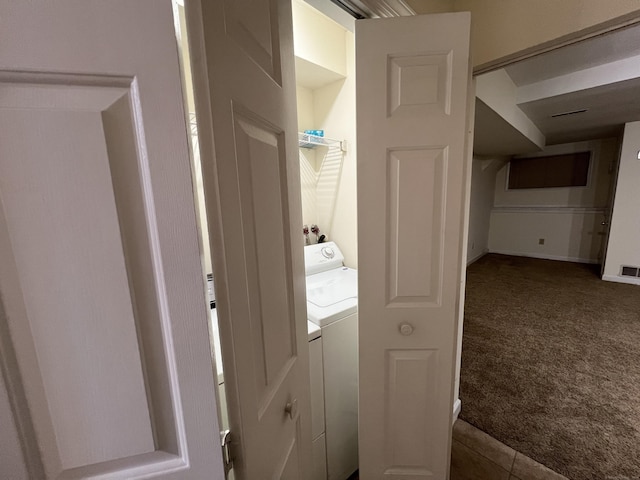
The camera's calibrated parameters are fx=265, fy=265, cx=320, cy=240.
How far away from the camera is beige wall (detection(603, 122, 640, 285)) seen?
3562mm

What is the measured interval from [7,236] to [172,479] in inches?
18.7

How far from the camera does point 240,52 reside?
501 mm

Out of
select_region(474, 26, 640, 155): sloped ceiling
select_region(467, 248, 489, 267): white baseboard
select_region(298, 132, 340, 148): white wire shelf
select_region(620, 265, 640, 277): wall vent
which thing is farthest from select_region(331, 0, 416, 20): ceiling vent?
select_region(467, 248, 489, 267): white baseboard

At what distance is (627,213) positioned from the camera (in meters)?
3.72

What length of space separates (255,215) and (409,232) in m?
0.70

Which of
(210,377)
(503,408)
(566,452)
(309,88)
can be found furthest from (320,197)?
(566,452)

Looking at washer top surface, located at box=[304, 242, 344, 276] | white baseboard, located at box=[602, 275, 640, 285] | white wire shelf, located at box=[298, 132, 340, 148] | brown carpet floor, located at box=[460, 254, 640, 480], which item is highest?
white wire shelf, located at box=[298, 132, 340, 148]

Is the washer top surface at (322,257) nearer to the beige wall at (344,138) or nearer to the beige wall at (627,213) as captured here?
the beige wall at (344,138)

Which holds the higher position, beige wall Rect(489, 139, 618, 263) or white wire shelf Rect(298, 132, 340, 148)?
white wire shelf Rect(298, 132, 340, 148)

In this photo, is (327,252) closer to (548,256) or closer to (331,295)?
(331,295)

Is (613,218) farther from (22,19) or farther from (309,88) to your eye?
(22,19)

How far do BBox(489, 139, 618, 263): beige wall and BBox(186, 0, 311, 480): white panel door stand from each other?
645 centimetres

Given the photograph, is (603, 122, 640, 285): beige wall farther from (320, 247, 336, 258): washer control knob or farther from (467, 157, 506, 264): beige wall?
(320, 247, 336, 258): washer control knob

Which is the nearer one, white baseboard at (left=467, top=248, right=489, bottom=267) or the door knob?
the door knob
